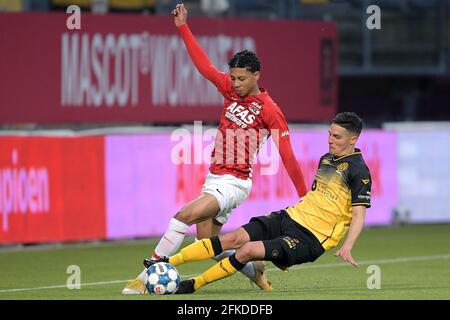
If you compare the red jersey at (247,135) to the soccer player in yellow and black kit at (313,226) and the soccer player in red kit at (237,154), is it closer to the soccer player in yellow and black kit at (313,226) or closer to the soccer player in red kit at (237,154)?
the soccer player in red kit at (237,154)

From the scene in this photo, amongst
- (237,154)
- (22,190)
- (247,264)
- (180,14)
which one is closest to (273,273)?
(247,264)

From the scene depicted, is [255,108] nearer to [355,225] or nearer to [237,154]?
[237,154]

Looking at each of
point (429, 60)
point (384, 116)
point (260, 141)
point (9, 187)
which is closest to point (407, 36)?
point (429, 60)

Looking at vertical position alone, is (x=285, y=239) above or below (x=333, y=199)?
below

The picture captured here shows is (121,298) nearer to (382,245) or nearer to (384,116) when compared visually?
(382,245)

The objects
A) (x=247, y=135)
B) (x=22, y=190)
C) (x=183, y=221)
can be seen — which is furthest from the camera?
(x=22, y=190)

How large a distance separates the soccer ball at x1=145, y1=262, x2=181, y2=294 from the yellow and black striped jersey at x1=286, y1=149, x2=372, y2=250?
1.12 m

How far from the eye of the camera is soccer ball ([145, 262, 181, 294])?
1180 cm

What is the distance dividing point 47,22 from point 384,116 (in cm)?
1397

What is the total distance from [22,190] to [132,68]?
328cm

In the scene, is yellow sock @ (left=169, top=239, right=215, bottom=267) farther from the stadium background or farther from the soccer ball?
the stadium background

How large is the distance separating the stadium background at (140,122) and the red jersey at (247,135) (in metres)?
5.99

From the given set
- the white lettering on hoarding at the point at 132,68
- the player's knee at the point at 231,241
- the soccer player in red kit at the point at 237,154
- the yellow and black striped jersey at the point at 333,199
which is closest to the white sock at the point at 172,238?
the soccer player in red kit at the point at 237,154

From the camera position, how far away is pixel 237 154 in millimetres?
12578
